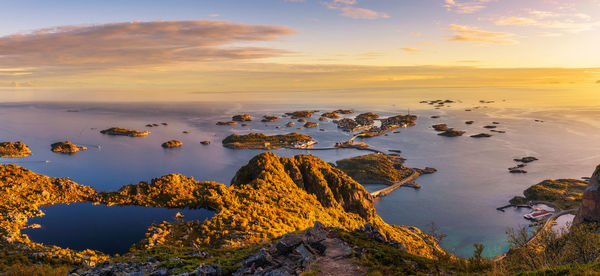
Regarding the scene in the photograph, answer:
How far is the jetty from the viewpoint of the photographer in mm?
108412

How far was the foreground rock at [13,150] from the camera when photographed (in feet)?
467

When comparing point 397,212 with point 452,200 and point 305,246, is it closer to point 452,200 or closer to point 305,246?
point 452,200

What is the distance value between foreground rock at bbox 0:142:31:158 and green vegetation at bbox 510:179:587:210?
215 metres

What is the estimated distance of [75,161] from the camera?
14325 centimetres

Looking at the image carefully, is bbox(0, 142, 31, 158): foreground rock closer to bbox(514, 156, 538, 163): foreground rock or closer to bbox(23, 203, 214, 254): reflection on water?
bbox(23, 203, 214, 254): reflection on water

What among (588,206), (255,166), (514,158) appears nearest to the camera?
(588,206)

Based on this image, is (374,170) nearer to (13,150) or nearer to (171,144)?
(171,144)

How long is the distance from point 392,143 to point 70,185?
180m

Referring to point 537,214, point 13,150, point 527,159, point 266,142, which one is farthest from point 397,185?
point 13,150

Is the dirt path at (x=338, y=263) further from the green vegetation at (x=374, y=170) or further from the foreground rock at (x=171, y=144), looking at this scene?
the foreground rock at (x=171, y=144)

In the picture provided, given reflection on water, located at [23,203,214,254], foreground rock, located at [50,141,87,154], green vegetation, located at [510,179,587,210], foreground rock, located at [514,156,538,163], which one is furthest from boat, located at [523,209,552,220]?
foreground rock, located at [50,141,87,154]

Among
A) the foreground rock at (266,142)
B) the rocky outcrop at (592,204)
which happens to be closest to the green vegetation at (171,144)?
the foreground rock at (266,142)

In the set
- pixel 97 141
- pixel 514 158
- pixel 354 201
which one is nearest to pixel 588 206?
pixel 354 201

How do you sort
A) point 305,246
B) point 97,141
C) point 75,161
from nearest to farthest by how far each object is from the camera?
1. point 305,246
2. point 75,161
3. point 97,141
